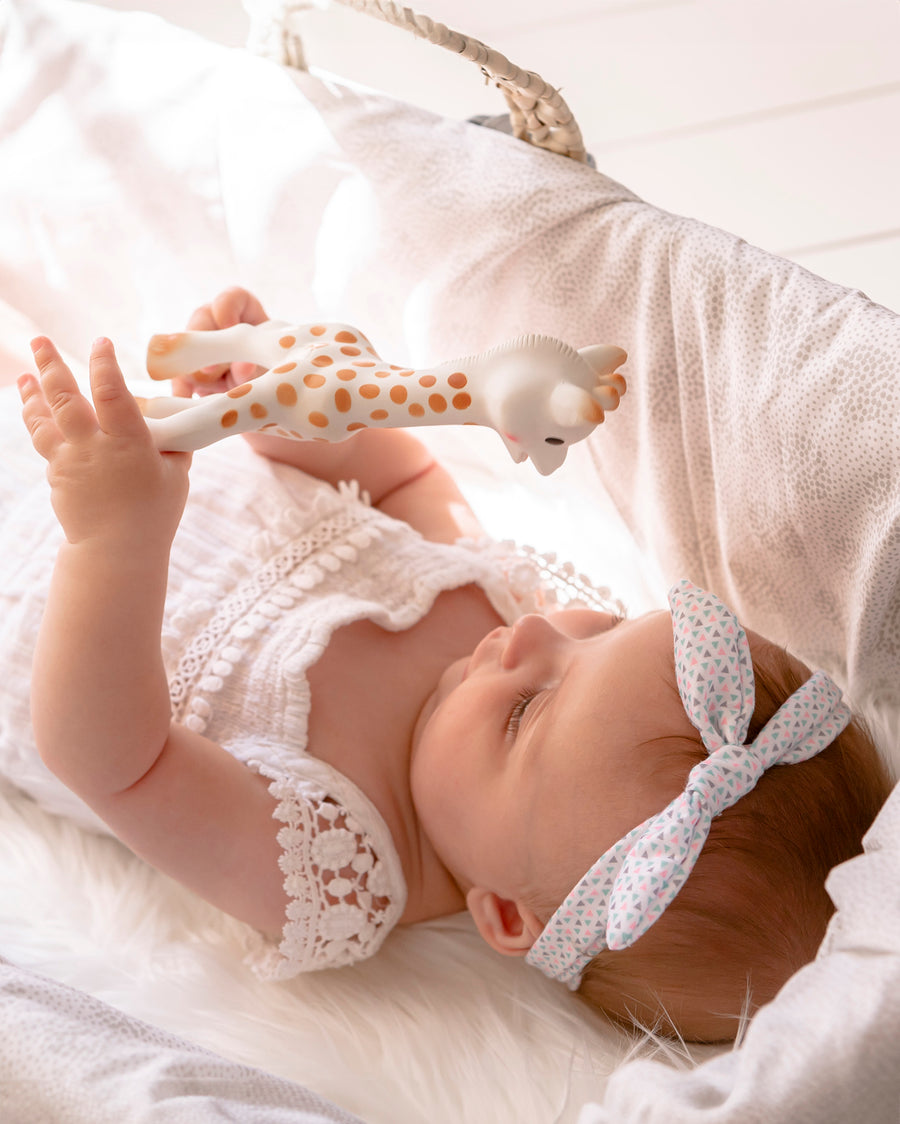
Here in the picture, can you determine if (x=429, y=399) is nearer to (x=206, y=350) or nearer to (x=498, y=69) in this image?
(x=206, y=350)

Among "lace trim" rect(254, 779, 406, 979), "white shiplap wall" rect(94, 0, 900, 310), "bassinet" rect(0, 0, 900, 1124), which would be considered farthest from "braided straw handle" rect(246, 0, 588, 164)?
"white shiplap wall" rect(94, 0, 900, 310)

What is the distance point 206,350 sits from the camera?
865 mm

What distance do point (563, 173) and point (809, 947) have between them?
716mm

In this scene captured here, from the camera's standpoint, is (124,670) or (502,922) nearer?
(124,670)

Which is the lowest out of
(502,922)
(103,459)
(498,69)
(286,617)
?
(502,922)

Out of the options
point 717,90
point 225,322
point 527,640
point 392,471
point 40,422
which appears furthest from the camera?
point 717,90

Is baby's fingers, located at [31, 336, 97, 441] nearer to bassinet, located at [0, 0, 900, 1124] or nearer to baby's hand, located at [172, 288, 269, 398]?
baby's hand, located at [172, 288, 269, 398]

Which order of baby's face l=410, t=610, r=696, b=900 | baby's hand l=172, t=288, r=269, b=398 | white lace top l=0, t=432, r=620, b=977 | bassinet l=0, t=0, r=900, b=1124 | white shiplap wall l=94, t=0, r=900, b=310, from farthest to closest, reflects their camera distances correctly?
white shiplap wall l=94, t=0, r=900, b=310, baby's hand l=172, t=288, r=269, b=398, white lace top l=0, t=432, r=620, b=977, baby's face l=410, t=610, r=696, b=900, bassinet l=0, t=0, r=900, b=1124

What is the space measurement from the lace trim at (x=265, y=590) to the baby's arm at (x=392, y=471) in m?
0.06

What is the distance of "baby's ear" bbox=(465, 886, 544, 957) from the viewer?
3.11ft

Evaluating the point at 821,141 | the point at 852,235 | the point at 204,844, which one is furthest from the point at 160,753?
the point at 821,141

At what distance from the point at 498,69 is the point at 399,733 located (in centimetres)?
58

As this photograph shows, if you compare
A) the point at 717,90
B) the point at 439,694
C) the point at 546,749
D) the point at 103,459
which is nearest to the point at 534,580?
the point at 439,694

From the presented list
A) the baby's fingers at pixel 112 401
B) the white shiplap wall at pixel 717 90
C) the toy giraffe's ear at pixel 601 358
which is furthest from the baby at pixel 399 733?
the white shiplap wall at pixel 717 90
